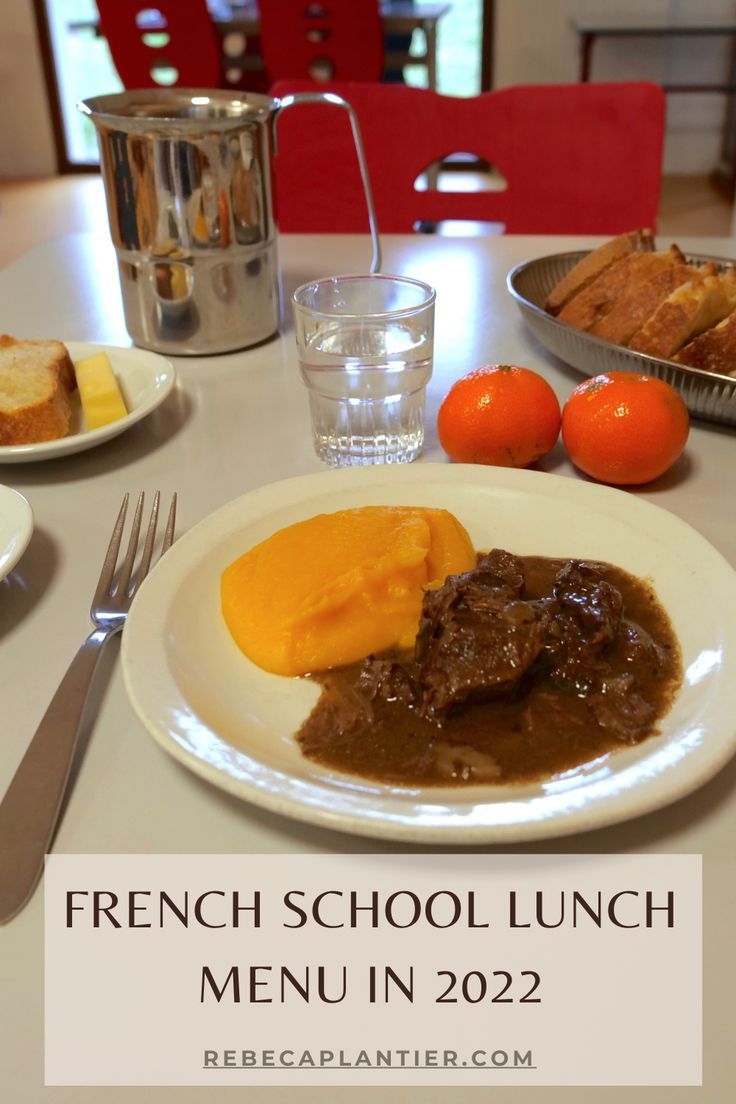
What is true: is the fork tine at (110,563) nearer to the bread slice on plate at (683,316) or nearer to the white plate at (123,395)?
the white plate at (123,395)

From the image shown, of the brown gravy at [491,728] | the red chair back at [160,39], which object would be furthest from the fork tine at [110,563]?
the red chair back at [160,39]

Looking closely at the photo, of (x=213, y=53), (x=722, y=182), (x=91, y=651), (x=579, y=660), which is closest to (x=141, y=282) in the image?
(x=91, y=651)

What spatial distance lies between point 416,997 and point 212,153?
1.03 metres

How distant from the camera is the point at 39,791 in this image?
651 mm

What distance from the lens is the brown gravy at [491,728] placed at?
64 cm

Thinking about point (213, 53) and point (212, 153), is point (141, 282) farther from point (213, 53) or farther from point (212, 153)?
point (213, 53)

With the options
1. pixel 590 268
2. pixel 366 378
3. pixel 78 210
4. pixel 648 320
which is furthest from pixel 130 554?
pixel 78 210

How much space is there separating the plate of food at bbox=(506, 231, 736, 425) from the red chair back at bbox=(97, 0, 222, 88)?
153 inches

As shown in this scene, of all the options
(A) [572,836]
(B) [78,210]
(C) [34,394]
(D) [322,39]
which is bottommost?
(B) [78,210]

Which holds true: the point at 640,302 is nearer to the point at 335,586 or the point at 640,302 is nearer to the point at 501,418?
the point at 501,418

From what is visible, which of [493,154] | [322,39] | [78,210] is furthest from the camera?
[78,210]

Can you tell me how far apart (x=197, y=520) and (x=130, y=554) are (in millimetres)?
118

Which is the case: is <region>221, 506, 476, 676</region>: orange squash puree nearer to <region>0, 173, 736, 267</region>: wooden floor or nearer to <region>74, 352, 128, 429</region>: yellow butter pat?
<region>74, 352, 128, 429</region>: yellow butter pat

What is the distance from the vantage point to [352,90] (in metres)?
1.98
